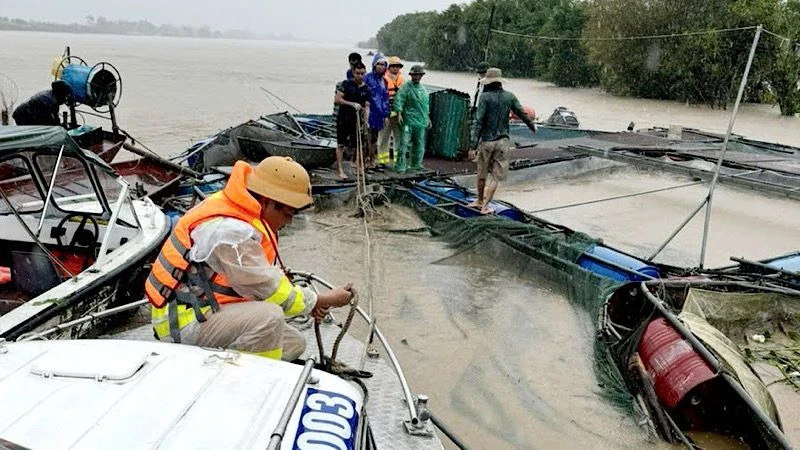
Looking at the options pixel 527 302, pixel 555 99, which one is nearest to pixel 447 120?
pixel 527 302

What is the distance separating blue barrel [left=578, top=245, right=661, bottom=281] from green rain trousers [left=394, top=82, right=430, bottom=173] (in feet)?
12.5

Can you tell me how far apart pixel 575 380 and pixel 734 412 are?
127cm

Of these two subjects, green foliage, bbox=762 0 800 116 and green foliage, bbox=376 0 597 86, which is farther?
green foliage, bbox=376 0 597 86

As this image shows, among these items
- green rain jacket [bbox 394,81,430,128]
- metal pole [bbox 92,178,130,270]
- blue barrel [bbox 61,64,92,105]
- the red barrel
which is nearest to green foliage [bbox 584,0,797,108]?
green rain jacket [bbox 394,81,430,128]

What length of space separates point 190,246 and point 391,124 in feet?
24.9

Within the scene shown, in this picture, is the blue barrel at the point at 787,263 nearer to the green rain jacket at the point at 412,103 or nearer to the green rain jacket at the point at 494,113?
the green rain jacket at the point at 494,113

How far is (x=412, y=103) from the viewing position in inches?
380

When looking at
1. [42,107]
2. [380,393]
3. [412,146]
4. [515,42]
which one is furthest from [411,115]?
[515,42]

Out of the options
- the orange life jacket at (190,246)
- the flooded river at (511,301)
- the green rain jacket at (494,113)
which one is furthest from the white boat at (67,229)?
the green rain jacket at (494,113)

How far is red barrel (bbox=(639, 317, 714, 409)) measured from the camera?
429 centimetres

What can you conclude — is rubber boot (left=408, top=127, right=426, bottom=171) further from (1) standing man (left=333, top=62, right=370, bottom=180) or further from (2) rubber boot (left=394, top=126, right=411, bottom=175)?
(1) standing man (left=333, top=62, right=370, bottom=180)

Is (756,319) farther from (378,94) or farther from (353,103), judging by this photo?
(378,94)

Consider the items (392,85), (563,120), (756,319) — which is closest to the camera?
(756,319)

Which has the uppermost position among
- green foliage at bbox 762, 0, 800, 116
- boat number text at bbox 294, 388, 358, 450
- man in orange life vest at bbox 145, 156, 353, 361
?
green foliage at bbox 762, 0, 800, 116
